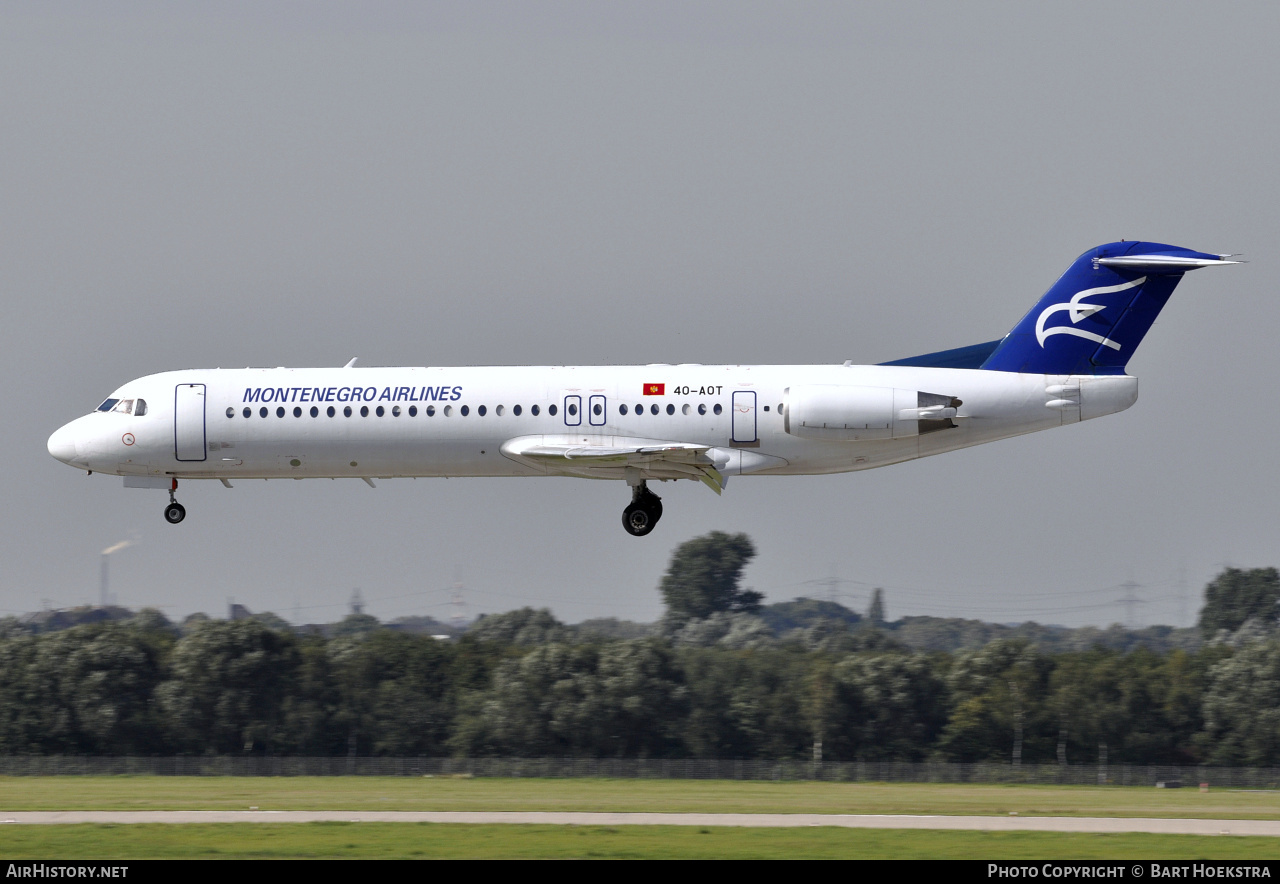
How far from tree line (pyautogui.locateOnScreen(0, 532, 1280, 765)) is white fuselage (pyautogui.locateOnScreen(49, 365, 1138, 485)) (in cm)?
4100

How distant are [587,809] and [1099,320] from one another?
66.3 feet

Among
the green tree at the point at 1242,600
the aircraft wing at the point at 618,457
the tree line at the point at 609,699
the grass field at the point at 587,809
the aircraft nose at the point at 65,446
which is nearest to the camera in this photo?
the grass field at the point at 587,809

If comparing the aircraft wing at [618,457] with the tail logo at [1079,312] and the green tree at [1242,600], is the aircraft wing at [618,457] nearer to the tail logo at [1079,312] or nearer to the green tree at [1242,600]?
the tail logo at [1079,312]

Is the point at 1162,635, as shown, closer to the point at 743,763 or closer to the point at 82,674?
the point at 743,763

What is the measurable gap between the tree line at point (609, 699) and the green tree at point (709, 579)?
40320mm

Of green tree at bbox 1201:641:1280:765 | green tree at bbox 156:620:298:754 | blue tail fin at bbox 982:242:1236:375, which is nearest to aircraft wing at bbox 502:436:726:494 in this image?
blue tail fin at bbox 982:242:1236:375

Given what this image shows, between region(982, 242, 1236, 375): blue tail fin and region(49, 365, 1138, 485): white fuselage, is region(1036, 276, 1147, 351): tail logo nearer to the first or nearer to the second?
region(982, 242, 1236, 375): blue tail fin

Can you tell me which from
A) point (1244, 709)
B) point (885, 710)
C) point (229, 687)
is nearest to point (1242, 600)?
point (1244, 709)

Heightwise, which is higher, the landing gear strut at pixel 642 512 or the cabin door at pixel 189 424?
the cabin door at pixel 189 424

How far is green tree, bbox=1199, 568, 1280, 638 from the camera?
131125 millimetres

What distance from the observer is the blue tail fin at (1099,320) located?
47344 mm

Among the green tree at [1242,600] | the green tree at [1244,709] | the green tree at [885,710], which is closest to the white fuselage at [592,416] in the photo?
the green tree at [885,710]
